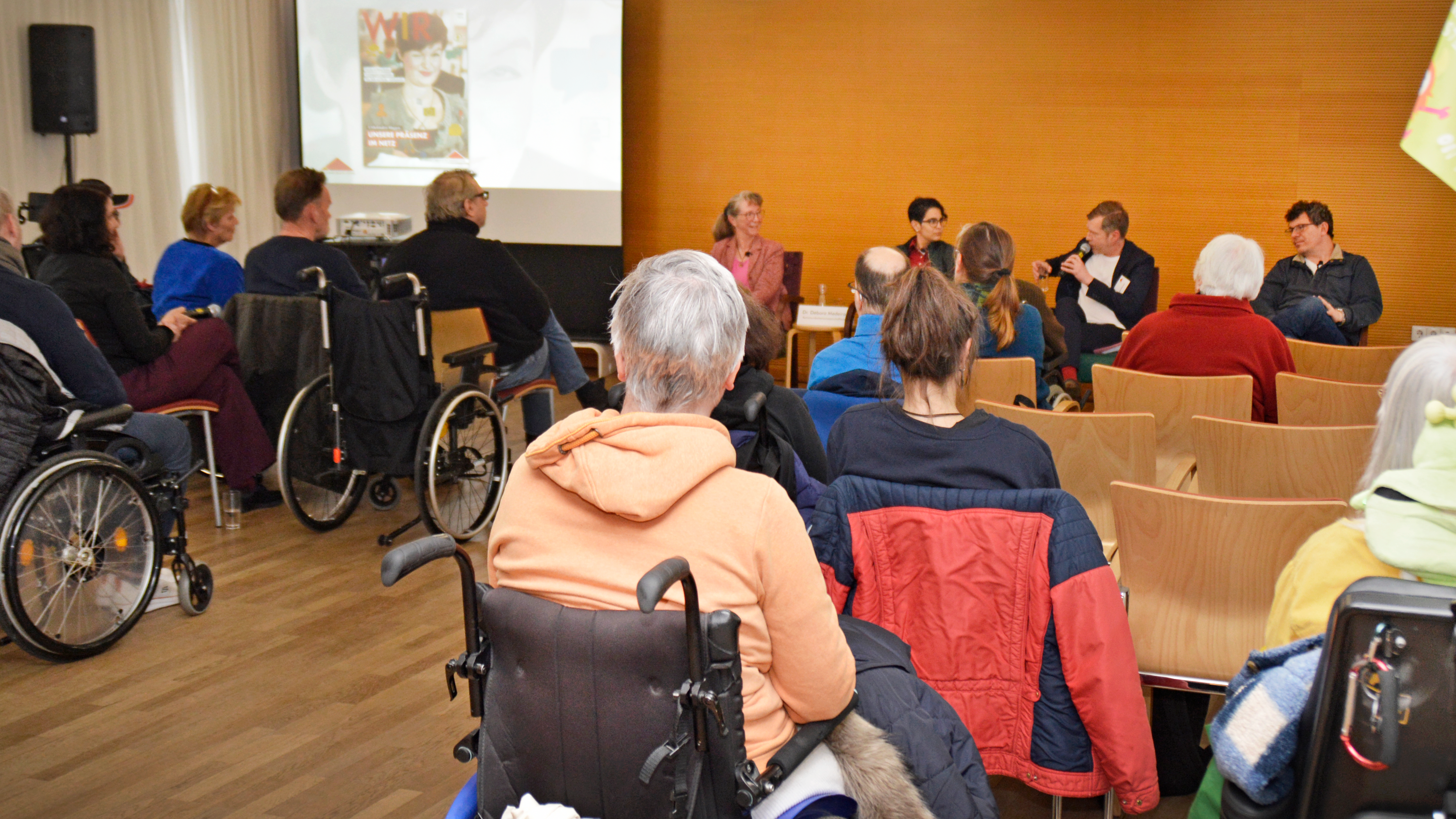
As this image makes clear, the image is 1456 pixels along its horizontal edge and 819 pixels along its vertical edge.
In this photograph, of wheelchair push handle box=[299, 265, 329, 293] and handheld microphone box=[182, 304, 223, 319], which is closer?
wheelchair push handle box=[299, 265, 329, 293]

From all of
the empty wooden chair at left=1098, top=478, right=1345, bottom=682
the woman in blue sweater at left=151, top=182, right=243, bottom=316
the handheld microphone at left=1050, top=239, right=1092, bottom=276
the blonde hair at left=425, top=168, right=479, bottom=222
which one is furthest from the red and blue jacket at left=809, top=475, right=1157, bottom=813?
the handheld microphone at left=1050, top=239, right=1092, bottom=276

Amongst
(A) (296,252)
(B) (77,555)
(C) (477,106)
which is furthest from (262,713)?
(C) (477,106)

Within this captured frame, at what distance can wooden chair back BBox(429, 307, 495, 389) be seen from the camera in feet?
13.6

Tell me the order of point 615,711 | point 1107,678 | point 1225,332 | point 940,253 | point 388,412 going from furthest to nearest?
point 940,253
point 388,412
point 1225,332
point 1107,678
point 615,711

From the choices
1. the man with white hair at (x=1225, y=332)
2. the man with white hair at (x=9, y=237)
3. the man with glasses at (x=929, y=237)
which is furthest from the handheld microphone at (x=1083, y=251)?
the man with white hair at (x=9, y=237)

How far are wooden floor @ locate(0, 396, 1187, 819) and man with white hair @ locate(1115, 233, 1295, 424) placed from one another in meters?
1.71

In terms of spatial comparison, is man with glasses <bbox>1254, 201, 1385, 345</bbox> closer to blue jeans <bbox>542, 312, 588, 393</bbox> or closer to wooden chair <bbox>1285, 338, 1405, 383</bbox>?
wooden chair <bbox>1285, 338, 1405, 383</bbox>

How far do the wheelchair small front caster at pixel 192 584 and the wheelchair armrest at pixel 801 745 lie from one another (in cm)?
266

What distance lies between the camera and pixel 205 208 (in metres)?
4.56

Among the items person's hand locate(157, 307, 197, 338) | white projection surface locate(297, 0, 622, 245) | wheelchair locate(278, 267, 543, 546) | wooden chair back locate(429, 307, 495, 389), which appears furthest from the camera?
white projection surface locate(297, 0, 622, 245)

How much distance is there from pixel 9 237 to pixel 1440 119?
4.66 meters

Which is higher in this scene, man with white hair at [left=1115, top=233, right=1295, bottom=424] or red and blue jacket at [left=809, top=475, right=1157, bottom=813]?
man with white hair at [left=1115, top=233, right=1295, bottom=424]

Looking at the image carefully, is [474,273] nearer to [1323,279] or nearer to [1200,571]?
[1200,571]

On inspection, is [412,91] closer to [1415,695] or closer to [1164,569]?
[1164,569]
